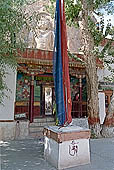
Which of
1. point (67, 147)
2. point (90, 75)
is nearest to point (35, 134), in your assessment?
point (90, 75)

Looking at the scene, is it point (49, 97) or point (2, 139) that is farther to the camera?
point (49, 97)

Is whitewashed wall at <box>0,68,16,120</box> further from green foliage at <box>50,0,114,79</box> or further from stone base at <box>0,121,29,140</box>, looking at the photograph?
green foliage at <box>50,0,114,79</box>

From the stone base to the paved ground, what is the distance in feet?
2.59

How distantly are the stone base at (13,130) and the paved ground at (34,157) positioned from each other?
2.59ft

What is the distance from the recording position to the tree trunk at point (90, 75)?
20.4 ft

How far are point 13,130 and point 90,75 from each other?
3.56 m

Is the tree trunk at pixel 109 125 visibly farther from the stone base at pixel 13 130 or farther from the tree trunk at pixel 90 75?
the stone base at pixel 13 130

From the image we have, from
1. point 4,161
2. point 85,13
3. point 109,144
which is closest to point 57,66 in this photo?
point 4,161

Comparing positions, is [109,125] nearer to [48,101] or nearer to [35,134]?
[35,134]

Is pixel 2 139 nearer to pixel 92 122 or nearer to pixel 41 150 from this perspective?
pixel 41 150

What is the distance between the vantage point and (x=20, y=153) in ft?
13.6

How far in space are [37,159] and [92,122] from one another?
3104 millimetres

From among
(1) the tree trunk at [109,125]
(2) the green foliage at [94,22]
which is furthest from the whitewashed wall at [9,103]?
(1) the tree trunk at [109,125]

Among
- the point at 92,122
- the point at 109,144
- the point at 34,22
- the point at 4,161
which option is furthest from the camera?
the point at 92,122
